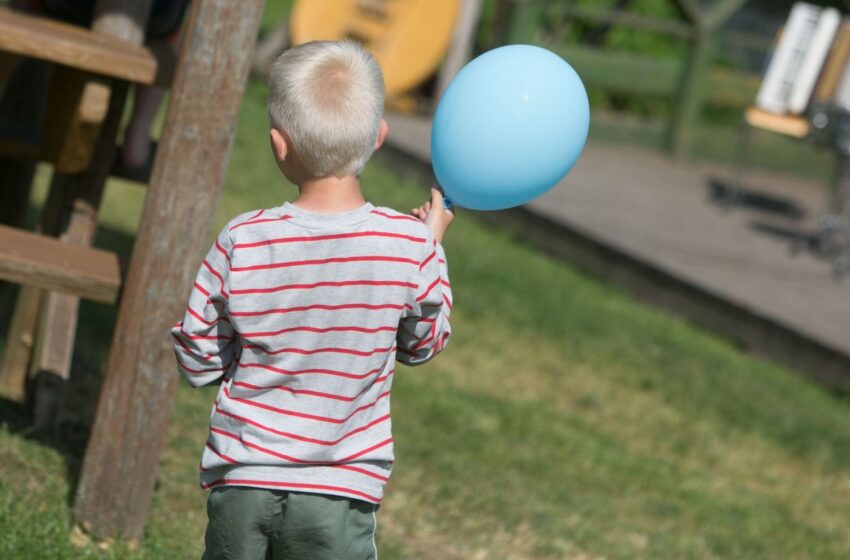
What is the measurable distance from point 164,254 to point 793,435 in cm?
364

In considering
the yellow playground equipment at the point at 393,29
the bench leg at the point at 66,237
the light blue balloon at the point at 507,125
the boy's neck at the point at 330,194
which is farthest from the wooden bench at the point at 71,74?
the yellow playground equipment at the point at 393,29

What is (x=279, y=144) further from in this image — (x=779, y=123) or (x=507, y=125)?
(x=779, y=123)

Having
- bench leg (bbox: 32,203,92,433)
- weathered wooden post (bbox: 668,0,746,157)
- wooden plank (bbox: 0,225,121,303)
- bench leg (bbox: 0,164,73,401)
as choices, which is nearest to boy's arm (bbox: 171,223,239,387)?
wooden plank (bbox: 0,225,121,303)

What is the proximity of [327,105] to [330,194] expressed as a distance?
170 mm

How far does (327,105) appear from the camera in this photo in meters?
2.47

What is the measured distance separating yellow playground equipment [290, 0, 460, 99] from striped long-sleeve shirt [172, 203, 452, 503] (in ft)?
27.7

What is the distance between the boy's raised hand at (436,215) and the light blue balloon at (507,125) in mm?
50

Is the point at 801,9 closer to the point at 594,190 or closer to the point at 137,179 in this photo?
the point at 594,190

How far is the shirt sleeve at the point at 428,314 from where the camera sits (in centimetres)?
256

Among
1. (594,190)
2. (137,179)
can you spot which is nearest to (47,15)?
(137,179)

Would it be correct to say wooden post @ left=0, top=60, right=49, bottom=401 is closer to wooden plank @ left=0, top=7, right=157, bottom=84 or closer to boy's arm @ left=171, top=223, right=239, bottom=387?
wooden plank @ left=0, top=7, right=157, bottom=84

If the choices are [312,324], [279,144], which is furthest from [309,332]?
[279,144]

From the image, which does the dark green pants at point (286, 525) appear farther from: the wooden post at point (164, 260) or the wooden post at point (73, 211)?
the wooden post at point (73, 211)

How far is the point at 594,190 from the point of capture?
33.1 feet
